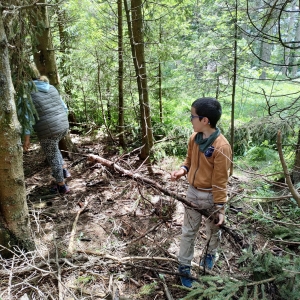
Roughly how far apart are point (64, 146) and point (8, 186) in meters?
3.51

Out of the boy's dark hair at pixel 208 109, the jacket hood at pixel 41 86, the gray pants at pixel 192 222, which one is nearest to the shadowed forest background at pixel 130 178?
the gray pants at pixel 192 222

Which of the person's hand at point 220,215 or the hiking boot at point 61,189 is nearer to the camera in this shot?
the person's hand at point 220,215

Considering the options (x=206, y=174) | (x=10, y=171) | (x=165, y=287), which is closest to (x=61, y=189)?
(x=10, y=171)

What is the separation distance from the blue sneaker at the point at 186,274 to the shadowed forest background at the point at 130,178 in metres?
0.11

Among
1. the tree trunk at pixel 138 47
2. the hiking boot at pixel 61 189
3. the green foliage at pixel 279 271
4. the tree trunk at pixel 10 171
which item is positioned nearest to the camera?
the green foliage at pixel 279 271

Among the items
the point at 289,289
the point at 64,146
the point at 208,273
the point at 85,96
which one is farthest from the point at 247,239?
the point at 85,96

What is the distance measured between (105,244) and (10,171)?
1.58 m

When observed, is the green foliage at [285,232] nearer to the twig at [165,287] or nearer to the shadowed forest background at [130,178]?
the shadowed forest background at [130,178]

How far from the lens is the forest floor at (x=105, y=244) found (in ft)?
9.00

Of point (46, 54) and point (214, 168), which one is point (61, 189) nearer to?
point (46, 54)

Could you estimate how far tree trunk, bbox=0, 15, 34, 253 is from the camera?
2.57 metres

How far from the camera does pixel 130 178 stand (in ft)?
13.9

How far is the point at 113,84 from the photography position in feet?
24.4

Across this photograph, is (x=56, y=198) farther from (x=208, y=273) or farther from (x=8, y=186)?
(x=208, y=273)
